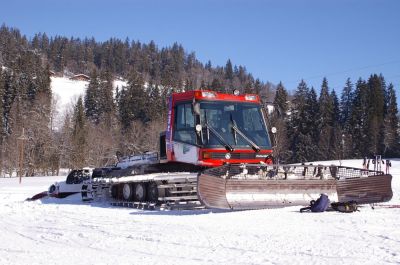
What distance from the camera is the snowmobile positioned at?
10.4 m

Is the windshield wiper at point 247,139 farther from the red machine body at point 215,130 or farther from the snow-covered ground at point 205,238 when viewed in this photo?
the snow-covered ground at point 205,238

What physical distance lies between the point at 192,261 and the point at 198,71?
168 m

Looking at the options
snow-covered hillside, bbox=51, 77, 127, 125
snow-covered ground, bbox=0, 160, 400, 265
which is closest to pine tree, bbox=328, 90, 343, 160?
snow-covered hillside, bbox=51, 77, 127, 125

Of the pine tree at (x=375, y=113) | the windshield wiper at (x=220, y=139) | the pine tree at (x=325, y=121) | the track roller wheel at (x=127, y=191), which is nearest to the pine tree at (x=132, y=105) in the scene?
the pine tree at (x=325, y=121)

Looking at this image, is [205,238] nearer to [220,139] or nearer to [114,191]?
[220,139]

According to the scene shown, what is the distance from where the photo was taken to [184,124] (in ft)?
39.7

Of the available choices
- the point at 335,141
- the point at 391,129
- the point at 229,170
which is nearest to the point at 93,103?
the point at 335,141

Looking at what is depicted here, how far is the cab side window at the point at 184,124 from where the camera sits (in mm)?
11836

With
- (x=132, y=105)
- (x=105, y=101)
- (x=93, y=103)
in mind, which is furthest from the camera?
(x=93, y=103)

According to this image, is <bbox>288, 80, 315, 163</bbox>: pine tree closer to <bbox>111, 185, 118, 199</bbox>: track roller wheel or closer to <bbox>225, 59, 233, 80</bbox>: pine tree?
<bbox>111, 185, 118, 199</bbox>: track roller wheel

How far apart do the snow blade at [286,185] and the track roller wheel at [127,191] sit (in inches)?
153

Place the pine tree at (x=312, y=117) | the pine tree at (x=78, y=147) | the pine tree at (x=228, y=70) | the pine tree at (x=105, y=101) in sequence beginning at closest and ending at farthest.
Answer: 1. the pine tree at (x=78, y=147)
2. the pine tree at (x=312, y=117)
3. the pine tree at (x=105, y=101)
4. the pine tree at (x=228, y=70)

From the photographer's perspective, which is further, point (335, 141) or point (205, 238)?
point (335, 141)

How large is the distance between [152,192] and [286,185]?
3107 mm
